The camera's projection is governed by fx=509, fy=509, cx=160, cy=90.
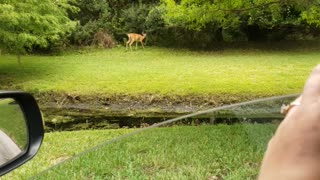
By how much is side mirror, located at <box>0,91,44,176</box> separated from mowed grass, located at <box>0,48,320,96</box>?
28.9 ft

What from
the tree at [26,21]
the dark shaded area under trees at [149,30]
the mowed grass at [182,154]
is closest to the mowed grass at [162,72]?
the dark shaded area under trees at [149,30]

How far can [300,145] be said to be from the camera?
1.23 ft

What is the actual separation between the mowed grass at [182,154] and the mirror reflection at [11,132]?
1.14ft

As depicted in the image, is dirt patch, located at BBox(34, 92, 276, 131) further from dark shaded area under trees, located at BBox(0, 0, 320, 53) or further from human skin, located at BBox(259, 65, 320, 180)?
human skin, located at BBox(259, 65, 320, 180)

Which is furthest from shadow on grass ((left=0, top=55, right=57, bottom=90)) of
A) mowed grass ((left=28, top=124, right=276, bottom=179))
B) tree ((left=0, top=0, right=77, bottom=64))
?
mowed grass ((left=28, top=124, right=276, bottom=179))

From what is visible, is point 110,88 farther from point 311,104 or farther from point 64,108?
point 311,104

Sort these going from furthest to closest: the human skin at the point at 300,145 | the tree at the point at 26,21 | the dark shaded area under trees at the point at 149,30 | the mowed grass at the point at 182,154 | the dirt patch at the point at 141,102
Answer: the dark shaded area under trees at the point at 149,30, the tree at the point at 26,21, the dirt patch at the point at 141,102, the mowed grass at the point at 182,154, the human skin at the point at 300,145

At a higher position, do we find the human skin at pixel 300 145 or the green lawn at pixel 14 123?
the human skin at pixel 300 145

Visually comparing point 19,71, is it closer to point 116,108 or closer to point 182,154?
point 116,108

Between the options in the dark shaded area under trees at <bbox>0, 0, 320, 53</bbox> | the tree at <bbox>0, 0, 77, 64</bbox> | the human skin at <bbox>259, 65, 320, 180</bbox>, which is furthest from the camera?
the dark shaded area under trees at <bbox>0, 0, 320, 53</bbox>

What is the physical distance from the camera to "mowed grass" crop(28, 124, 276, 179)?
153cm

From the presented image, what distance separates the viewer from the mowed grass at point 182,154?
1531mm

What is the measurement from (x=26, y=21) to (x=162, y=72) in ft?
12.1

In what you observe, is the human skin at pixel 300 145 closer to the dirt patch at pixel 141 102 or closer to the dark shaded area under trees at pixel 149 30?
the dirt patch at pixel 141 102
